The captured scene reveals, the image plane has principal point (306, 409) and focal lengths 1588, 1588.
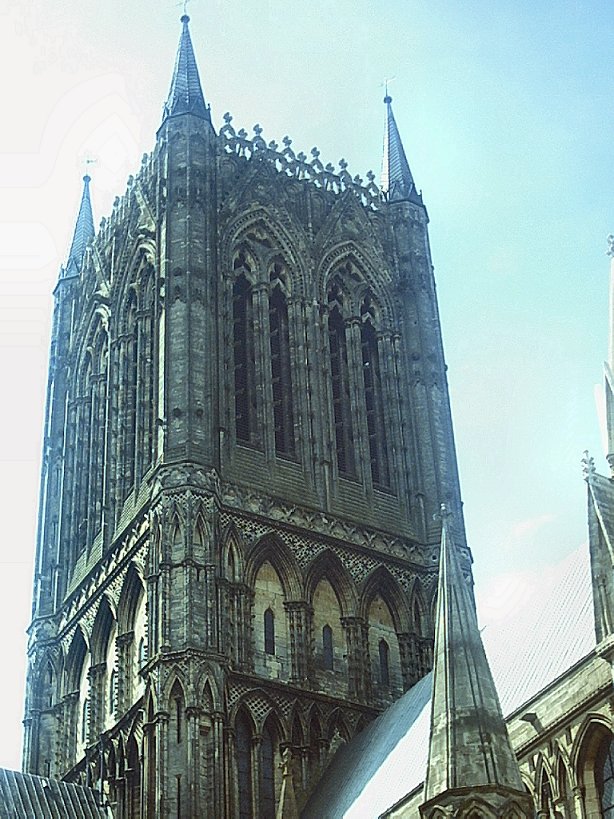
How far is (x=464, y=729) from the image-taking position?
1188 inches

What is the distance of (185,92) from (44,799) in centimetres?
2411

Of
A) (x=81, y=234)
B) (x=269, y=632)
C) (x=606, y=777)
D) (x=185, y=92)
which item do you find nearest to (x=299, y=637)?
(x=269, y=632)

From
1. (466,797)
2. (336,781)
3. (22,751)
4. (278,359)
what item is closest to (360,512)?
(278,359)

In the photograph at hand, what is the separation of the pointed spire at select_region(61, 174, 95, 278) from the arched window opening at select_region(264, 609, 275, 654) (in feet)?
63.1

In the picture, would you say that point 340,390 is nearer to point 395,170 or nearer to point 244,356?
point 244,356

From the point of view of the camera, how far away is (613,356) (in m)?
33.6

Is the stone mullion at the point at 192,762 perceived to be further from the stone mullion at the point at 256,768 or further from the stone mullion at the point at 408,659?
the stone mullion at the point at 408,659

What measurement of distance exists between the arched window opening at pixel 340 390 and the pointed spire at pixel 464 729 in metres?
17.2

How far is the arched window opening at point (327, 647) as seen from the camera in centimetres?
4456

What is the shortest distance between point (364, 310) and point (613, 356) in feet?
68.4

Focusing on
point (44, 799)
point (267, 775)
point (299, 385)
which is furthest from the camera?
→ point (299, 385)

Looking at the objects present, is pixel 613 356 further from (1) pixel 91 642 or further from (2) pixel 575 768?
(1) pixel 91 642

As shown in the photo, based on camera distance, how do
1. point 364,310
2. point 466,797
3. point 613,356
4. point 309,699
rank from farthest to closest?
1. point 364,310
2. point 309,699
3. point 613,356
4. point 466,797


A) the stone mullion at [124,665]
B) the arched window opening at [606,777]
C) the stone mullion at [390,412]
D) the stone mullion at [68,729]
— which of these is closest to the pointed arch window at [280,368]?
the stone mullion at [390,412]
